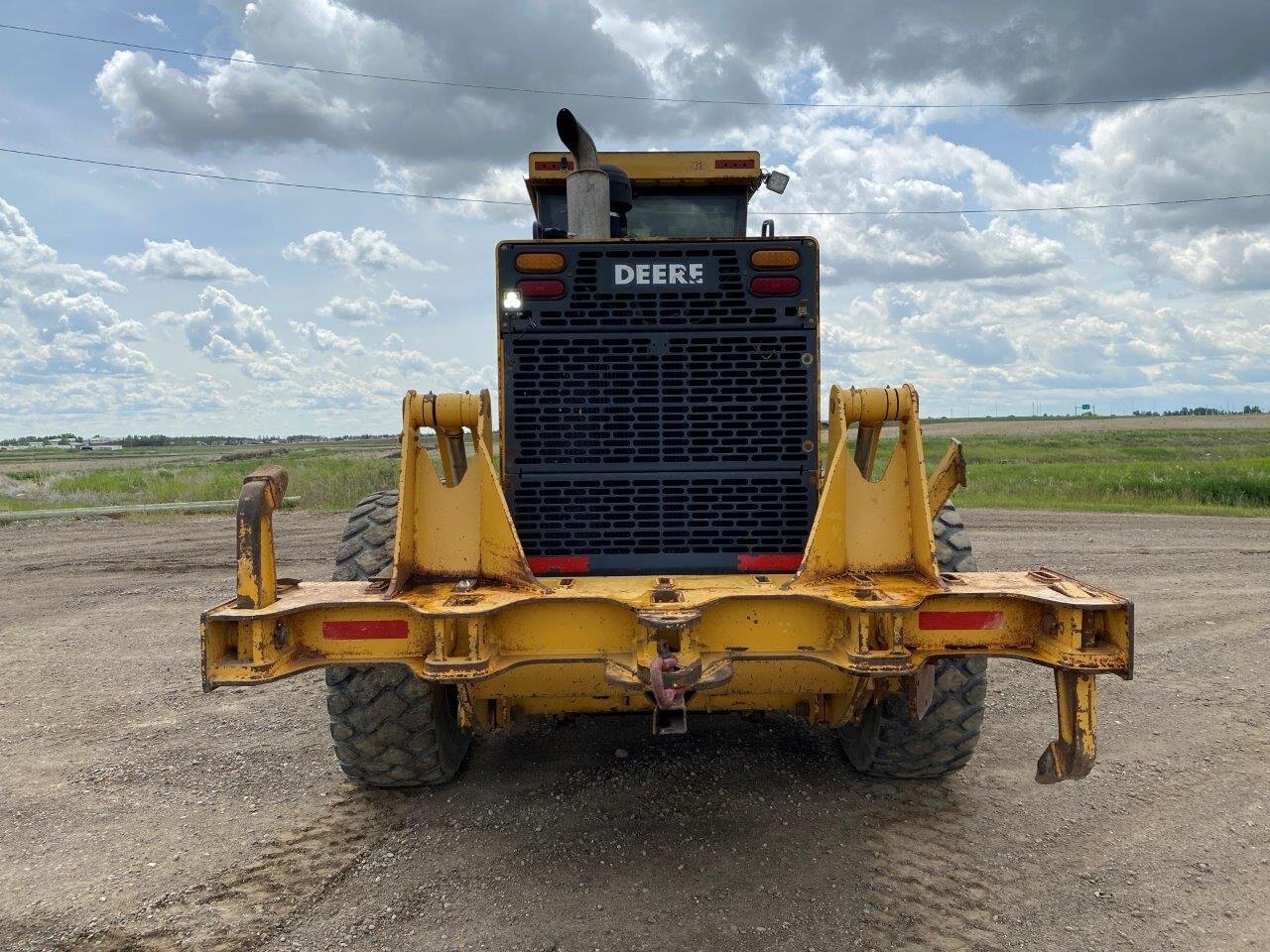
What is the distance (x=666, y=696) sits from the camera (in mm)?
2832

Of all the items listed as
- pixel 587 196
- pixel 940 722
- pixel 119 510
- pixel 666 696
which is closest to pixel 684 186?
pixel 587 196

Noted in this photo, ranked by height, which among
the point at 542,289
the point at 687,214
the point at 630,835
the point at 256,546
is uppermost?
the point at 687,214

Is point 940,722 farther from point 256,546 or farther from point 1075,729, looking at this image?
point 256,546

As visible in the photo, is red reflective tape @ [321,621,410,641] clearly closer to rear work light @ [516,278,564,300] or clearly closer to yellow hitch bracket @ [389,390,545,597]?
yellow hitch bracket @ [389,390,545,597]

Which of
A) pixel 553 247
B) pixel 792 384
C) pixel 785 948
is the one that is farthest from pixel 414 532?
pixel 785 948

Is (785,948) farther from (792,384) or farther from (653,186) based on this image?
(653,186)

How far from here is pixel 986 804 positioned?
4.11 metres

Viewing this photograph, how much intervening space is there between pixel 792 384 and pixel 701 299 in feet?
1.94

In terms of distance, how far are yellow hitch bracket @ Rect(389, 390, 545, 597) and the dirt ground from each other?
50.6 inches

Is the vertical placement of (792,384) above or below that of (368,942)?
above

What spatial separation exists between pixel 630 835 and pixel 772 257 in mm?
2737

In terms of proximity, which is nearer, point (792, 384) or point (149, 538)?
point (792, 384)

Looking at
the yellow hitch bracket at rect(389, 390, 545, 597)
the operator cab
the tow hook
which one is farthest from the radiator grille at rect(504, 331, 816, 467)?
the operator cab

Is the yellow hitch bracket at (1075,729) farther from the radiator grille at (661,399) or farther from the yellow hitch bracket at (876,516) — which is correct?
the radiator grille at (661,399)
